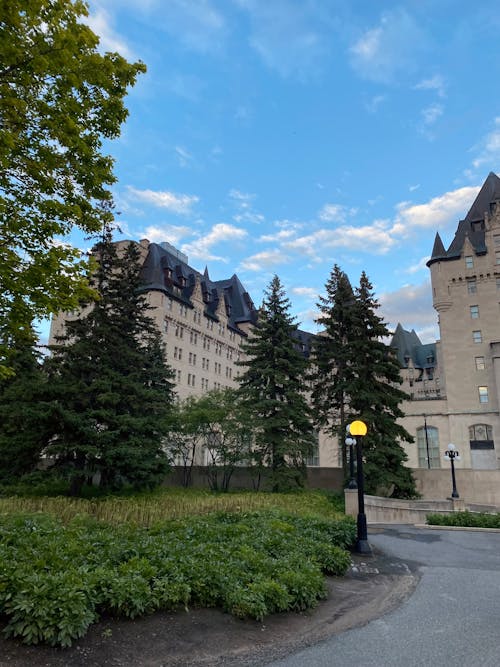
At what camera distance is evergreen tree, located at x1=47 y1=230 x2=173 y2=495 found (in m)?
22.6

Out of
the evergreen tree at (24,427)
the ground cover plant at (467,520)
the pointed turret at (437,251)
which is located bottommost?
the ground cover plant at (467,520)

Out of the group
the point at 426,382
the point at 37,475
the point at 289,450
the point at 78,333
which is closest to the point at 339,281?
the point at 289,450

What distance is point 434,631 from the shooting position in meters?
5.94

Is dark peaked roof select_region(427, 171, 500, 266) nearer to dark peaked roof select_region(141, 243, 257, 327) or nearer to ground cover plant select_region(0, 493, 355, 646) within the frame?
dark peaked roof select_region(141, 243, 257, 327)

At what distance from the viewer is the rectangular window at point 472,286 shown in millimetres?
51281

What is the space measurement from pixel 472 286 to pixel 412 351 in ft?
132

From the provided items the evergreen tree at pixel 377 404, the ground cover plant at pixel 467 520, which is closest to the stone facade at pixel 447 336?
the evergreen tree at pixel 377 404

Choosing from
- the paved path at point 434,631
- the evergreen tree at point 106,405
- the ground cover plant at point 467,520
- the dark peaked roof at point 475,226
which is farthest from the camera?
the dark peaked roof at point 475,226

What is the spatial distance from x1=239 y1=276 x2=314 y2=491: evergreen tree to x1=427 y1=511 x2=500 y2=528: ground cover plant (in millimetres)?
10058

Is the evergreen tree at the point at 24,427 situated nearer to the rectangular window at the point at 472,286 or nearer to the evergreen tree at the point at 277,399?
the evergreen tree at the point at 277,399

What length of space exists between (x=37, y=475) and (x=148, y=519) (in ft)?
34.9

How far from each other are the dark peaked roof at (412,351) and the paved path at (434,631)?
79.4m

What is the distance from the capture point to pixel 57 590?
16.4 feet

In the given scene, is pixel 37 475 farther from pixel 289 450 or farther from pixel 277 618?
pixel 277 618
